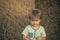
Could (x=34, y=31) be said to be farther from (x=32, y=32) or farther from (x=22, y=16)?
(x=22, y=16)

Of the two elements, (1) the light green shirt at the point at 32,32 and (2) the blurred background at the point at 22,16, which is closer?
(1) the light green shirt at the point at 32,32

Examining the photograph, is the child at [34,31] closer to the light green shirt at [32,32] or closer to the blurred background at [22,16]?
the light green shirt at [32,32]

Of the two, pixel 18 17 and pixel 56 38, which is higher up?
pixel 18 17

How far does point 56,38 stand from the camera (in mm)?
8234

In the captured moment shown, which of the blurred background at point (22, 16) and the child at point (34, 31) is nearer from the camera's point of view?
the child at point (34, 31)

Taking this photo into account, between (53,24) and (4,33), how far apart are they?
1.22m

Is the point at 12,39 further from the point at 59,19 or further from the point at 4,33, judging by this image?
the point at 59,19

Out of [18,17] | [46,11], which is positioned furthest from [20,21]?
[46,11]

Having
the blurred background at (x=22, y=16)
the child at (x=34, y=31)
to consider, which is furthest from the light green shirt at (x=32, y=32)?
the blurred background at (x=22, y=16)

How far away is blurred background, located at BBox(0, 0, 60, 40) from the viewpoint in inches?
318

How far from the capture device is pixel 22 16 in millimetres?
8078

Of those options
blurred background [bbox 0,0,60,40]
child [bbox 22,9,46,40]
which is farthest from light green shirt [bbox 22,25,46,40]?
blurred background [bbox 0,0,60,40]

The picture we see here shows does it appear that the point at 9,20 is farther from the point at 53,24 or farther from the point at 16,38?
the point at 53,24

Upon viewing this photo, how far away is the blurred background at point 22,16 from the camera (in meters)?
8.08
